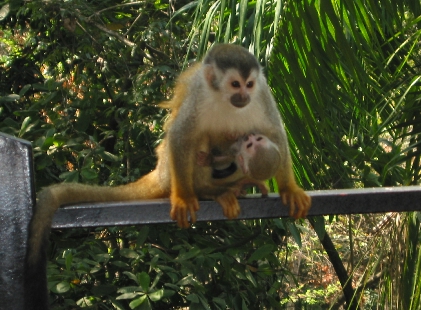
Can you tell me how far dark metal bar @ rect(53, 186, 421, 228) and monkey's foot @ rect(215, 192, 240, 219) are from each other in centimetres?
15

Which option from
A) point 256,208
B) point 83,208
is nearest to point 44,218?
point 83,208

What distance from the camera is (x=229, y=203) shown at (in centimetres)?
236

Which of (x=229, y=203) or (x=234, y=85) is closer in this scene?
(x=229, y=203)

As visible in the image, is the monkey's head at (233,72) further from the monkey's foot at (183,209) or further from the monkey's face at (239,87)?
the monkey's foot at (183,209)

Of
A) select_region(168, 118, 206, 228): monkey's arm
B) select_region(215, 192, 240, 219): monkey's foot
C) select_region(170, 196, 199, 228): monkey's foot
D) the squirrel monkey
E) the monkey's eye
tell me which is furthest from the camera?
the monkey's eye

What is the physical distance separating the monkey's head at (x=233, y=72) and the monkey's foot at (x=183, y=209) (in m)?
0.53

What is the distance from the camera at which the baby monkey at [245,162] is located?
8.32ft

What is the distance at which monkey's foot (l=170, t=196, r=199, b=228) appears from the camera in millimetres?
2318

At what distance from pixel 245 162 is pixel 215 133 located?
0.31 meters

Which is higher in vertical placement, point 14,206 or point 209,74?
point 209,74

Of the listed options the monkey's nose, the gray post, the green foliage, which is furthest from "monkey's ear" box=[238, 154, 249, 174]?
the gray post

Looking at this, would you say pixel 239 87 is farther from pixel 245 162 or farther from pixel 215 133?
pixel 245 162

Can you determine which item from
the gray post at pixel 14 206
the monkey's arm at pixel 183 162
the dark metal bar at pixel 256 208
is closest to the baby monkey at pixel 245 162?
the monkey's arm at pixel 183 162

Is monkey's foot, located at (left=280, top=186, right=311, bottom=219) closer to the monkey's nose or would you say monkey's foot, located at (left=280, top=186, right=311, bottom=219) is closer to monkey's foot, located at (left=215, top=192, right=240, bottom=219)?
monkey's foot, located at (left=215, top=192, right=240, bottom=219)
